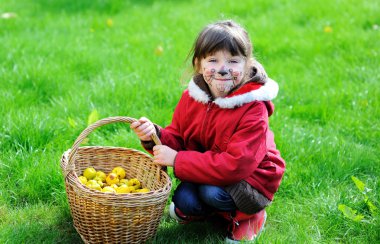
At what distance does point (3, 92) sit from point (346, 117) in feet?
8.03

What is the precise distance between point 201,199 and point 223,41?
2.58 ft

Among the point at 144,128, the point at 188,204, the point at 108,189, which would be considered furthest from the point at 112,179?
the point at 188,204

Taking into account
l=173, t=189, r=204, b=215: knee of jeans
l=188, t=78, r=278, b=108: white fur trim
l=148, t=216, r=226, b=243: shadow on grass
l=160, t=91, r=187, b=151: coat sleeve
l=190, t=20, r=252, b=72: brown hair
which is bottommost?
l=148, t=216, r=226, b=243: shadow on grass

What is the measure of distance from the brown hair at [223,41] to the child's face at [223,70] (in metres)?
0.03

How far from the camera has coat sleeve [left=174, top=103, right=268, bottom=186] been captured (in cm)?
270

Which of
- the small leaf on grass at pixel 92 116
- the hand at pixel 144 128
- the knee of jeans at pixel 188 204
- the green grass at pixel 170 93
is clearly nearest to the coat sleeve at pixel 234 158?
the knee of jeans at pixel 188 204

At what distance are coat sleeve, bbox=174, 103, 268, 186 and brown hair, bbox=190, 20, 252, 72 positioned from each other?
0.95 ft

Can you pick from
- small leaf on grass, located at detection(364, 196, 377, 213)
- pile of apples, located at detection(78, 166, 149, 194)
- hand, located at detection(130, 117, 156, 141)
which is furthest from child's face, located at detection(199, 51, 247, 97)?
small leaf on grass, located at detection(364, 196, 377, 213)

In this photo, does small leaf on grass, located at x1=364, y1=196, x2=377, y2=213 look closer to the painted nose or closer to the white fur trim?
the white fur trim

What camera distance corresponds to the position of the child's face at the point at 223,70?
283 centimetres

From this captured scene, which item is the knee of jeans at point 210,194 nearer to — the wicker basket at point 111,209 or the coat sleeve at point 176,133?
the wicker basket at point 111,209

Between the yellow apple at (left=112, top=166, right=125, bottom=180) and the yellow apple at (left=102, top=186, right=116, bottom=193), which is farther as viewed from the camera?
the yellow apple at (left=112, top=166, right=125, bottom=180)

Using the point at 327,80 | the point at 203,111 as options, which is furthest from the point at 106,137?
the point at 327,80

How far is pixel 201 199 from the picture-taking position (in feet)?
9.50
